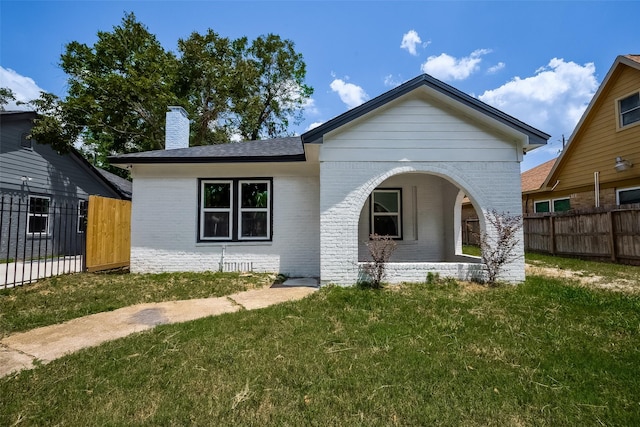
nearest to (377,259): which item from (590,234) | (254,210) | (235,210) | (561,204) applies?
(254,210)

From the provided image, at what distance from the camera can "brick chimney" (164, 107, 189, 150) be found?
1060 cm

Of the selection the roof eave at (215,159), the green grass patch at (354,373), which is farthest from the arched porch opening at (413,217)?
the green grass patch at (354,373)

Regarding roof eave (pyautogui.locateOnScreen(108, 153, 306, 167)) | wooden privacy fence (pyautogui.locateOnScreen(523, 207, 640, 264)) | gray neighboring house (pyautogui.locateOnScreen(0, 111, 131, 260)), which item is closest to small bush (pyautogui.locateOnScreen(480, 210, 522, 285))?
roof eave (pyautogui.locateOnScreen(108, 153, 306, 167))

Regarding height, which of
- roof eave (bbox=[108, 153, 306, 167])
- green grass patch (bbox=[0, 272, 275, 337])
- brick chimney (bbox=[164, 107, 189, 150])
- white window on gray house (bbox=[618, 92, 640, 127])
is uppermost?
white window on gray house (bbox=[618, 92, 640, 127])

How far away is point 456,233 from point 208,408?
321 inches

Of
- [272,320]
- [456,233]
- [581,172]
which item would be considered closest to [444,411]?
[272,320]

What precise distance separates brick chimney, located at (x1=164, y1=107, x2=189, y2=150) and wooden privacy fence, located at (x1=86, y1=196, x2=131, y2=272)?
2526 mm

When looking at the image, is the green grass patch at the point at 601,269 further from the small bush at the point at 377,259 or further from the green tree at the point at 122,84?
the green tree at the point at 122,84

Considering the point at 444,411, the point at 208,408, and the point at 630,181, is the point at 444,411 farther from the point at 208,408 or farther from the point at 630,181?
the point at 630,181

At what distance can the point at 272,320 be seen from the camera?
15.0 ft

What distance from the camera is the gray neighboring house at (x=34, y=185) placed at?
475 inches

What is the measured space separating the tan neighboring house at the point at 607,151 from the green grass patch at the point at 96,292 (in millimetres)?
12835

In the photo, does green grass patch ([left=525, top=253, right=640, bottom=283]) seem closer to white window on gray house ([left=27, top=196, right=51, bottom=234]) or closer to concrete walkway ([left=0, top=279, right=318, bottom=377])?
concrete walkway ([left=0, top=279, right=318, bottom=377])

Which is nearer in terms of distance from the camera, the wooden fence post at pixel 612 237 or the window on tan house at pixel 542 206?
the wooden fence post at pixel 612 237
